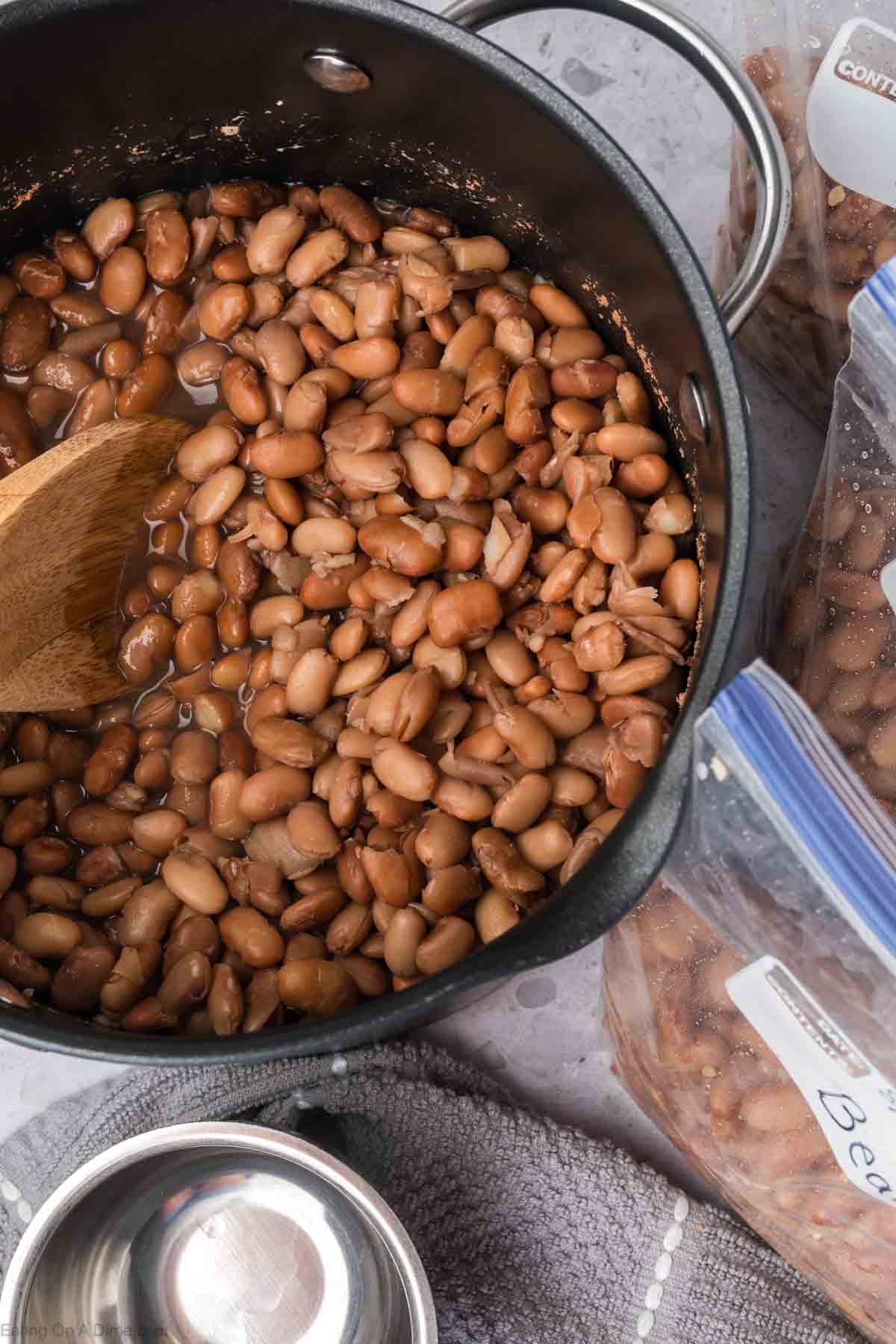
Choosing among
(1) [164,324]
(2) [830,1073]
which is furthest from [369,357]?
(2) [830,1073]

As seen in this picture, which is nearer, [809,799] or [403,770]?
[809,799]

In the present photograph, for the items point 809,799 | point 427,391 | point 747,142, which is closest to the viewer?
point 809,799

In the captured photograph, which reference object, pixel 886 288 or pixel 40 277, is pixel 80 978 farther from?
pixel 886 288

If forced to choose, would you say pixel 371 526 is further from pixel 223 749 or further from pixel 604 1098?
pixel 604 1098

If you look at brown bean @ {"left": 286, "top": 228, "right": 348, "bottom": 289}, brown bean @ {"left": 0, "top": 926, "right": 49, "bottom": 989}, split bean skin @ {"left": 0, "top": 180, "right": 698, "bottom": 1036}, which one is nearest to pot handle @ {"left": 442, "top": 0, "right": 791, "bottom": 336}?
split bean skin @ {"left": 0, "top": 180, "right": 698, "bottom": 1036}

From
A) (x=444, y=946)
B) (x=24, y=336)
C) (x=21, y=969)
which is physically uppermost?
(x=24, y=336)

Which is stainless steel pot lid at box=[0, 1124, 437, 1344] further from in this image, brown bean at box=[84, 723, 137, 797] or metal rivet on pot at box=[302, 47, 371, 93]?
metal rivet on pot at box=[302, 47, 371, 93]
